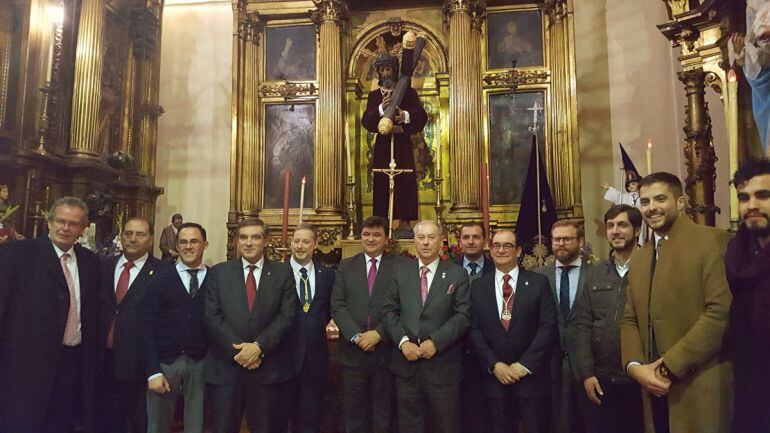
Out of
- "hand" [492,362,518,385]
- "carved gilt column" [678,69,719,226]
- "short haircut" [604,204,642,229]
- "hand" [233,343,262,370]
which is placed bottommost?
"hand" [492,362,518,385]

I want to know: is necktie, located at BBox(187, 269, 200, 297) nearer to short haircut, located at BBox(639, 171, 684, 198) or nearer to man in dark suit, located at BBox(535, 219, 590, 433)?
man in dark suit, located at BBox(535, 219, 590, 433)

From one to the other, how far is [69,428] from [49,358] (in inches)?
19.0

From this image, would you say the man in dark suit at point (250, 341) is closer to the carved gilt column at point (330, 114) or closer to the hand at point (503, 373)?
the hand at point (503, 373)

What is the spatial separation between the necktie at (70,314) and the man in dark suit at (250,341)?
2.49ft

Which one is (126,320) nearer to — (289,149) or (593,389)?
(593,389)

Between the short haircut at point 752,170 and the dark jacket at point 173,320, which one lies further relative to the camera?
the dark jacket at point 173,320

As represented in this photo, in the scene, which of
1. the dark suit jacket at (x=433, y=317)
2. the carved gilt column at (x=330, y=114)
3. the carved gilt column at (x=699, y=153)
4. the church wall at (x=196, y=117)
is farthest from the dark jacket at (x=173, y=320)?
the church wall at (x=196, y=117)

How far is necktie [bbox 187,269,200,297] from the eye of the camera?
383 centimetres

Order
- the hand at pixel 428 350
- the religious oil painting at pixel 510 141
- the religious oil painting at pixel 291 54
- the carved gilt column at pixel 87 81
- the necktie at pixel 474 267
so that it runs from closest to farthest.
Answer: the hand at pixel 428 350, the necktie at pixel 474 267, the carved gilt column at pixel 87 81, the religious oil painting at pixel 510 141, the religious oil painting at pixel 291 54

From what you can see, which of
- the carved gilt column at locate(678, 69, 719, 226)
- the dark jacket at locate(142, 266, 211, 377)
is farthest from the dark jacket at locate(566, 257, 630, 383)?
the carved gilt column at locate(678, 69, 719, 226)

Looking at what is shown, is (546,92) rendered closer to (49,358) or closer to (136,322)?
(136,322)

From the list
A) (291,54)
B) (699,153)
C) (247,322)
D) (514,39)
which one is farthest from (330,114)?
(247,322)

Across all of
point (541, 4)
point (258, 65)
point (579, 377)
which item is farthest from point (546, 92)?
point (579, 377)

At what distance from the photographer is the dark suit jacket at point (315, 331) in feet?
12.7
